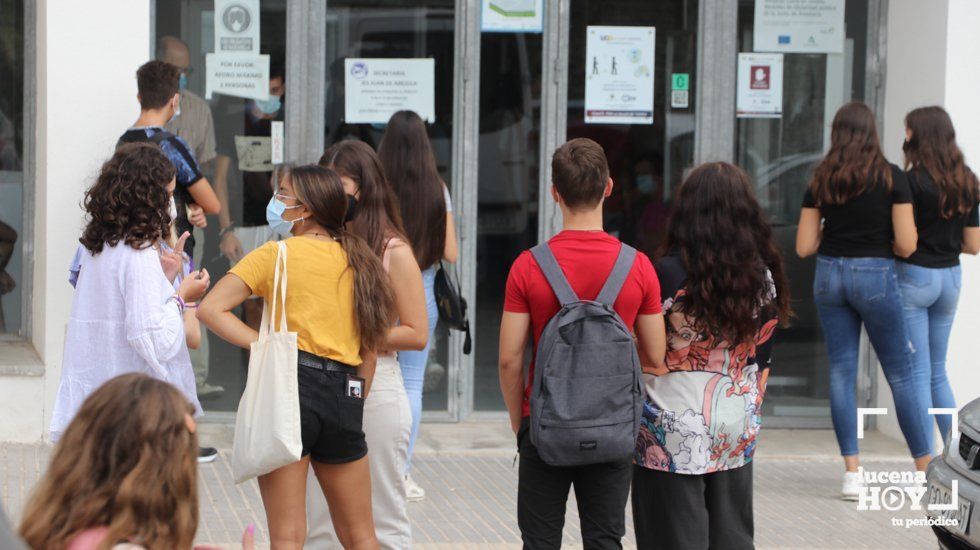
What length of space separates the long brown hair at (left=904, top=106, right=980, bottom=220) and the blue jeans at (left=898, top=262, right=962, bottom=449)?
35 centimetres

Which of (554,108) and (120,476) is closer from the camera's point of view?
(120,476)

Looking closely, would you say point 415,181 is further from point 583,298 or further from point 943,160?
point 943,160

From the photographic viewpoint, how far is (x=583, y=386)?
172 inches

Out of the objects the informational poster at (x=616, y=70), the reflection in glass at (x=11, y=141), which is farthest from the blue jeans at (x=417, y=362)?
the reflection in glass at (x=11, y=141)

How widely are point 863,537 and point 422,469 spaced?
8.06 ft

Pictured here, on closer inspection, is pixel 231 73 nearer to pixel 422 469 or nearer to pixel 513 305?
pixel 422 469

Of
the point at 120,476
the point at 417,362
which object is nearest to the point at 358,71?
the point at 417,362

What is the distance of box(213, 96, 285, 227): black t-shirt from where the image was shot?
8.34 m

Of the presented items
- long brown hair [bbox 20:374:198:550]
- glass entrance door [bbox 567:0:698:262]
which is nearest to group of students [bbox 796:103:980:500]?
glass entrance door [bbox 567:0:698:262]

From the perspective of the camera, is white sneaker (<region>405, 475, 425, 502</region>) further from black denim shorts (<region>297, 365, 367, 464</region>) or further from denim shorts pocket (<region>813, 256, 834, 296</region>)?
black denim shorts (<region>297, 365, 367, 464</region>)

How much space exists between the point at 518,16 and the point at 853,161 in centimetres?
268

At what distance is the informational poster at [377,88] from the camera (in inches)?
334

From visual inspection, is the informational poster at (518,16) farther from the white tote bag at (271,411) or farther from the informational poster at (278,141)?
the white tote bag at (271,411)

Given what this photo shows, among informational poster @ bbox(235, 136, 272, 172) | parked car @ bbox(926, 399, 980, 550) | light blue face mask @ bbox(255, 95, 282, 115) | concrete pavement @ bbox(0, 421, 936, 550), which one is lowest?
concrete pavement @ bbox(0, 421, 936, 550)
